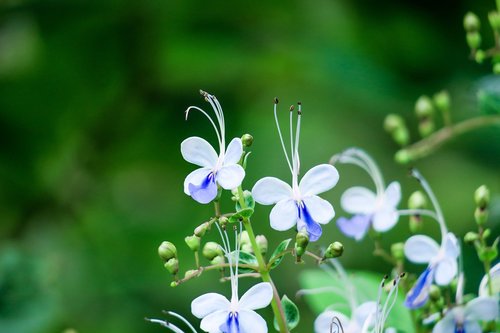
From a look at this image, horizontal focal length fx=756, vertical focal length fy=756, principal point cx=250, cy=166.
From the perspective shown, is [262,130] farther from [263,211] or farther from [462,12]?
[462,12]

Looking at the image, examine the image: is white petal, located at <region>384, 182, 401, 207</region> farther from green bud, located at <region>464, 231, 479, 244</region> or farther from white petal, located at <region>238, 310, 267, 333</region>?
white petal, located at <region>238, 310, 267, 333</region>

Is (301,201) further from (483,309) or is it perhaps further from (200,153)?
(483,309)

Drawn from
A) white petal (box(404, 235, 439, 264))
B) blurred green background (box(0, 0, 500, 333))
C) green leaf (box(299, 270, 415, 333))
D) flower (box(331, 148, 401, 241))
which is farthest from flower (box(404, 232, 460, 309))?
blurred green background (box(0, 0, 500, 333))

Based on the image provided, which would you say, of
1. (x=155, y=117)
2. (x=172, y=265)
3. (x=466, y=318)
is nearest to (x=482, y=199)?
(x=466, y=318)

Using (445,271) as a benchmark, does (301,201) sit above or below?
above

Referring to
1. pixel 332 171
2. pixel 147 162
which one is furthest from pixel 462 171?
pixel 332 171

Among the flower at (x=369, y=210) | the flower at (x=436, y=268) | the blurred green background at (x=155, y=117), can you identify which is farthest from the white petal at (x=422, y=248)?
the blurred green background at (x=155, y=117)
